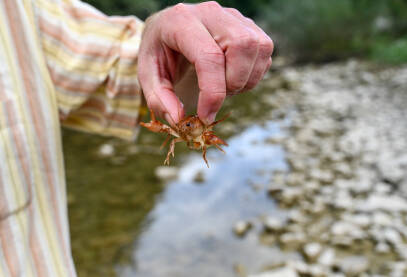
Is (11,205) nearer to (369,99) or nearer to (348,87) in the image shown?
(369,99)

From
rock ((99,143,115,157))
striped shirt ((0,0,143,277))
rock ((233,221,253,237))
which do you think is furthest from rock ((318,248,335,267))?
rock ((99,143,115,157))

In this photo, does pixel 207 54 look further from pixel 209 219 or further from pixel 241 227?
pixel 209 219

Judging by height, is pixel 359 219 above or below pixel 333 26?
above

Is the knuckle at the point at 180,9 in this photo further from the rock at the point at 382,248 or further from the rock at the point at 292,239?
the rock at the point at 382,248

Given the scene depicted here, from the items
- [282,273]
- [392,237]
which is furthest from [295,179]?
[282,273]

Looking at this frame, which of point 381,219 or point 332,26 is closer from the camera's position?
point 381,219

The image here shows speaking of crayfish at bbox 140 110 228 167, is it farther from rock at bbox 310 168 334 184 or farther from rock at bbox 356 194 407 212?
rock at bbox 310 168 334 184

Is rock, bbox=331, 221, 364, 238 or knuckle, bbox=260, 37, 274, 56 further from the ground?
knuckle, bbox=260, 37, 274, 56
